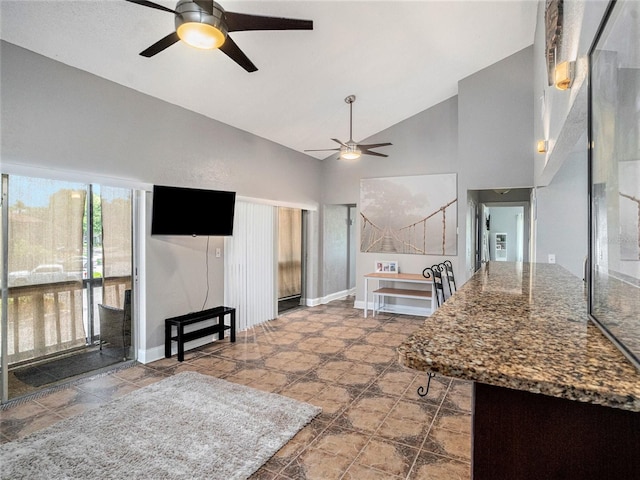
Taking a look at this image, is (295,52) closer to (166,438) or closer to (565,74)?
(565,74)

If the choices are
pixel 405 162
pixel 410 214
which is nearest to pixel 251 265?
pixel 410 214

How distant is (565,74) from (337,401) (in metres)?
2.86

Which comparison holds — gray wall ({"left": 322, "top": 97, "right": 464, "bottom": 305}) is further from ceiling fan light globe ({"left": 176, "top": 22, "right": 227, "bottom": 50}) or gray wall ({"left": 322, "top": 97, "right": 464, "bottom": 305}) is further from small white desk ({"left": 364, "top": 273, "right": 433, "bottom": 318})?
ceiling fan light globe ({"left": 176, "top": 22, "right": 227, "bottom": 50})

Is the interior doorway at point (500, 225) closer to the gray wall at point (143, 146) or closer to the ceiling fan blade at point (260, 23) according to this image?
the gray wall at point (143, 146)

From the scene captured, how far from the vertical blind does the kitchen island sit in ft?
14.7

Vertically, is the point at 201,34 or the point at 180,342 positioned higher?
the point at 201,34

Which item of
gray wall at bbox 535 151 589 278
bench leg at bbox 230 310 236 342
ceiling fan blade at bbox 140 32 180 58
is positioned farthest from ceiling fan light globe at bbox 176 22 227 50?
gray wall at bbox 535 151 589 278

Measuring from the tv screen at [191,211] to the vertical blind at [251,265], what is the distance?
513mm

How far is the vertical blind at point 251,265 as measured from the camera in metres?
5.19

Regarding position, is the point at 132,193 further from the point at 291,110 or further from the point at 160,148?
the point at 291,110

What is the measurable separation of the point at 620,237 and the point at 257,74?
3996mm

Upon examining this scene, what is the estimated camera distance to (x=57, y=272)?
144 inches

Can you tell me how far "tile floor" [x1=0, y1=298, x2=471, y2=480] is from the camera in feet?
7.46

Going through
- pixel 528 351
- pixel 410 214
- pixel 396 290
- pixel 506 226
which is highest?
pixel 410 214
